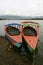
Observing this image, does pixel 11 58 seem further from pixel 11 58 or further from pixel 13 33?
pixel 13 33

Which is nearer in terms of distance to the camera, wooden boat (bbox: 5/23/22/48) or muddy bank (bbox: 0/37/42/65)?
muddy bank (bbox: 0/37/42/65)

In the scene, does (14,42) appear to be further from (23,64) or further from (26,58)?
(23,64)

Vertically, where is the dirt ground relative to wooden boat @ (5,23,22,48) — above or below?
below

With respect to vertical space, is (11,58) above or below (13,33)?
below

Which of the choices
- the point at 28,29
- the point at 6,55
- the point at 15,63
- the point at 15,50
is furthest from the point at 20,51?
the point at 28,29

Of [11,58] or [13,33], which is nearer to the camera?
[11,58]

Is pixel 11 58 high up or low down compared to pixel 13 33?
down

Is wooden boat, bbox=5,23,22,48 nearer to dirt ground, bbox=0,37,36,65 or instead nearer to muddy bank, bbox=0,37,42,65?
dirt ground, bbox=0,37,36,65

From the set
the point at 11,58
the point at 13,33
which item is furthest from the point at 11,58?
the point at 13,33

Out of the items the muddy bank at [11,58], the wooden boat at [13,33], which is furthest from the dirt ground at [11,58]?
the wooden boat at [13,33]

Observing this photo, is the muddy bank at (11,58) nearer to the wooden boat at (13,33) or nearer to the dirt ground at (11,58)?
the dirt ground at (11,58)

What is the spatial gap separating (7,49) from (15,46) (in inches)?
45.0

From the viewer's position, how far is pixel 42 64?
17.0 meters

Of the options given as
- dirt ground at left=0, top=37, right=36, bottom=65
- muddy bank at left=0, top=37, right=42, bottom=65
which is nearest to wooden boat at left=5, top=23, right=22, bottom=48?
dirt ground at left=0, top=37, right=36, bottom=65
